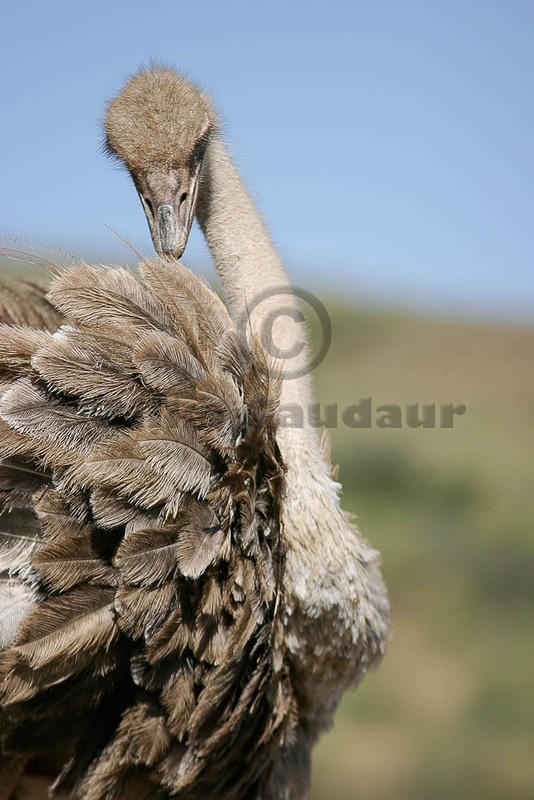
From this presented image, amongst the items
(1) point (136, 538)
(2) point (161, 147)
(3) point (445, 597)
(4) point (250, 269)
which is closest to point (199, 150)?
(2) point (161, 147)

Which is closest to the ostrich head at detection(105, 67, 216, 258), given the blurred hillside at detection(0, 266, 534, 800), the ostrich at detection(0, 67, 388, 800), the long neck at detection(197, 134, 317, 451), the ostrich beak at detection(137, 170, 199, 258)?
the ostrich beak at detection(137, 170, 199, 258)

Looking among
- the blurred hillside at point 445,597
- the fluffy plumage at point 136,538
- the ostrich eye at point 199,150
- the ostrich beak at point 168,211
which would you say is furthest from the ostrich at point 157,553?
the blurred hillside at point 445,597

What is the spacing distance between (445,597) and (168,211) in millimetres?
7573

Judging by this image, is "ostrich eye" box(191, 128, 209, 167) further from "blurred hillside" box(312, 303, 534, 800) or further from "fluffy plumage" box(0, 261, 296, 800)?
"blurred hillside" box(312, 303, 534, 800)

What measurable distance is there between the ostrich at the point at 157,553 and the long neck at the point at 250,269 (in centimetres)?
27

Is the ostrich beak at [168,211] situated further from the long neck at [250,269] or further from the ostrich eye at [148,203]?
the long neck at [250,269]

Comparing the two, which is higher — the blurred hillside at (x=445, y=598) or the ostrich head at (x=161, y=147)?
the ostrich head at (x=161, y=147)

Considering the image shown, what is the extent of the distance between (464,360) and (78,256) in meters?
16.6

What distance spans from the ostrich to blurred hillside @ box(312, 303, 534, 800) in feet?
2.93

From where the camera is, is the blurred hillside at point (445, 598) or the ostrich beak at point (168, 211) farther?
the blurred hillside at point (445, 598)

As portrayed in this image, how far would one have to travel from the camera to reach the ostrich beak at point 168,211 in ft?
10.2

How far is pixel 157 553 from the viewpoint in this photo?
8.42ft

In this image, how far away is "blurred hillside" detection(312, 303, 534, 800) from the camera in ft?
24.6

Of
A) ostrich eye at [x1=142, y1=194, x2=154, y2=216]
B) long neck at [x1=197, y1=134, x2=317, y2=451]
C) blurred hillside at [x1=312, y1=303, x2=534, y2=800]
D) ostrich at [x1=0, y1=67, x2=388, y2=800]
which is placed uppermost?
ostrich eye at [x1=142, y1=194, x2=154, y2=216]
